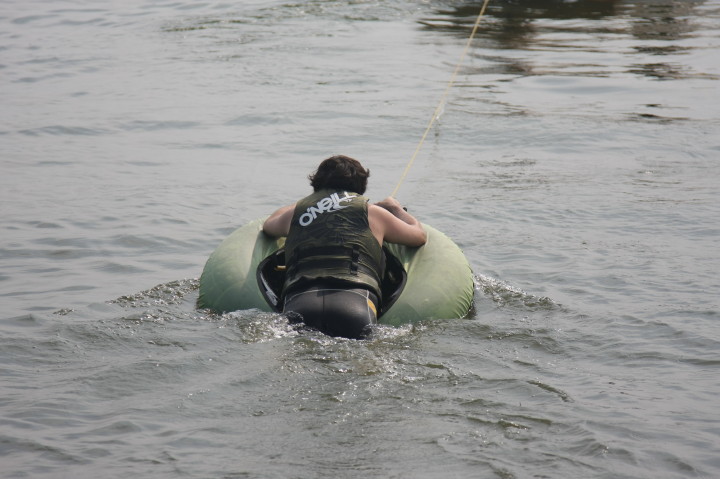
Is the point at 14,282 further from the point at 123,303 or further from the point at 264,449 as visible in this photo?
the point at 264,449

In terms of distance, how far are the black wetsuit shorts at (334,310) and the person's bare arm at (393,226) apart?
65cm

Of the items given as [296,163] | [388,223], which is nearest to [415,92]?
[296,163]

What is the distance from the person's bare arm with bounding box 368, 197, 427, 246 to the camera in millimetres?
6355

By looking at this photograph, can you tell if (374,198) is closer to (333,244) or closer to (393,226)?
(393,226)

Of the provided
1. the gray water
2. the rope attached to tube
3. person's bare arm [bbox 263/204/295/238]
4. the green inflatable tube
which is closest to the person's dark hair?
person's bare arm [bbox 263/204/295/238]

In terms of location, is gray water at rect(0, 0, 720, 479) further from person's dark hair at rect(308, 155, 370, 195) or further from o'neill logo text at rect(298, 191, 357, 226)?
person's dark hair at rect(308, 155, 370, 195)

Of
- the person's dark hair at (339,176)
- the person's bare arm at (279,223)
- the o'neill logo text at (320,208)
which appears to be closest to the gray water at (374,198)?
the o'neill logo text at (320,208)

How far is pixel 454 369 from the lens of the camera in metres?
5.34

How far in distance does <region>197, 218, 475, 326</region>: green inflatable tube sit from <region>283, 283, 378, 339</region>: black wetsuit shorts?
1.05 ft

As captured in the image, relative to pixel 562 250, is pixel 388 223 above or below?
above

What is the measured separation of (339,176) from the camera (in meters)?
6.38

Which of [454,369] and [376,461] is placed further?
[454,369]

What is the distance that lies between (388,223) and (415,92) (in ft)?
28.2

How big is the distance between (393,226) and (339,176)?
20.5 inches
